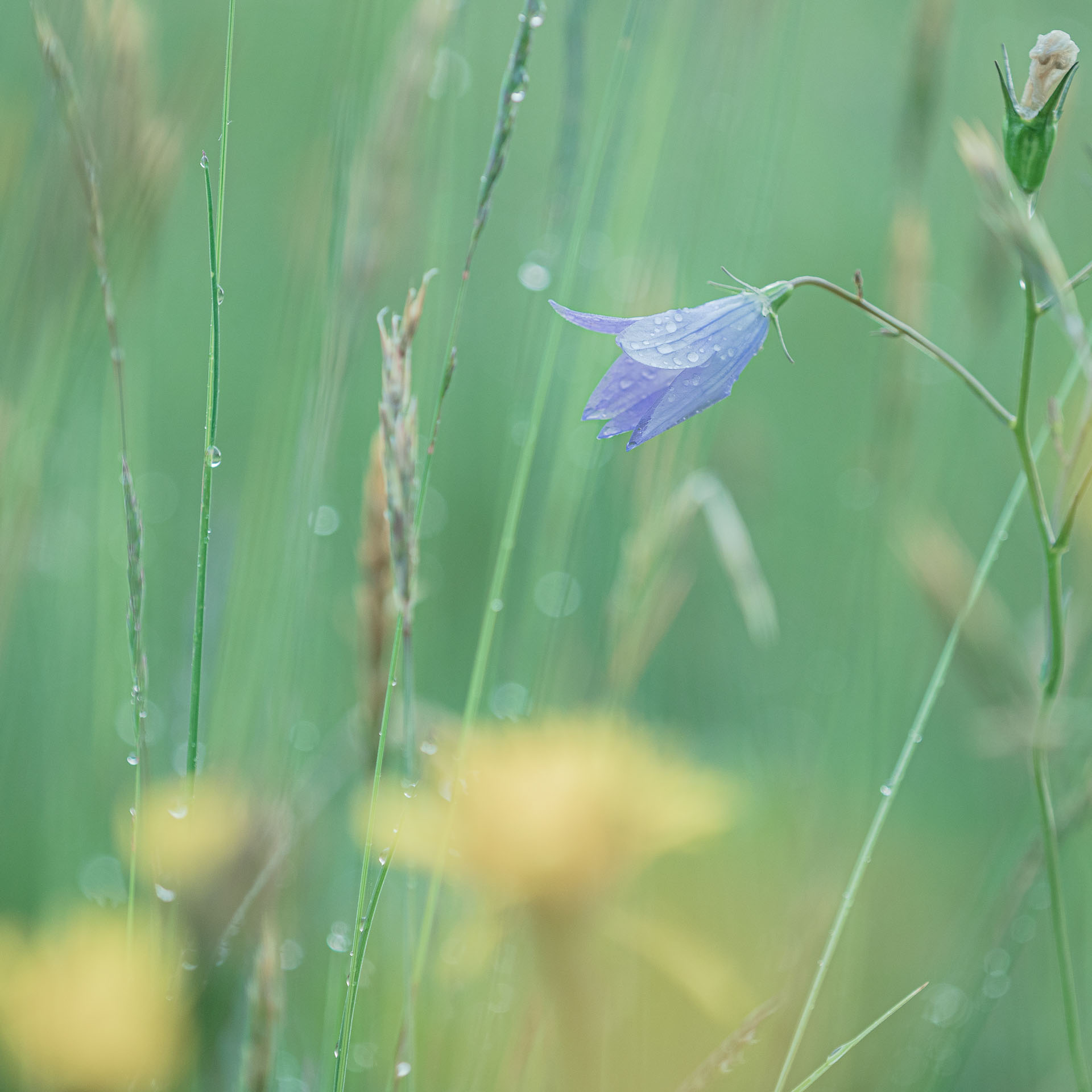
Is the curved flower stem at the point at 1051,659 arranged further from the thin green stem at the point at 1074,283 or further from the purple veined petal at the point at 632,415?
the purple veined petal at the point at 632,415

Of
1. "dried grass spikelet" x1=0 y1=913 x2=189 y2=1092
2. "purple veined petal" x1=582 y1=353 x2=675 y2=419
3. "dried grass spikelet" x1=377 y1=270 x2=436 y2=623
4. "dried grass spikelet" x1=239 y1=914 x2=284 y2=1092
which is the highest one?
"purple veined petal" x1=582 y1=353 x2=675 y2=419

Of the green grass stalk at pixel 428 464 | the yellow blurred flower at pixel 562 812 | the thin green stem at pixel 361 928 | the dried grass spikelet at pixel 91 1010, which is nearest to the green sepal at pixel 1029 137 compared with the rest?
the green grass stalk at pixel 428 464

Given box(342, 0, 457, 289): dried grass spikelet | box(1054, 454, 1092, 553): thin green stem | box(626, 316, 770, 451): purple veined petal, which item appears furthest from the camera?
box(342, 0, 457, 289): dried grass spikelet

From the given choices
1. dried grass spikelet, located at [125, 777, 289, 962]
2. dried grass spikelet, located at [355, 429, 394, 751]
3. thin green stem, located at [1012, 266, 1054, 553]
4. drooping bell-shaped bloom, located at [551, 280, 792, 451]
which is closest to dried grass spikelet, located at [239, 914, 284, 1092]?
dried grass spikelet, located at [125, 777, 289, 962]

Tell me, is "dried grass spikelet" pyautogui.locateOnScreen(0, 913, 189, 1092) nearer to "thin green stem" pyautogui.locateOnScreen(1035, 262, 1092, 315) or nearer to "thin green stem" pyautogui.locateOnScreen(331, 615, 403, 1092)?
"thin green stem" pyautogui.locateOnScreen(331, 615, 403, 1092)

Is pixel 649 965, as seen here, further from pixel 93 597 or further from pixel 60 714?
pixel 93 597

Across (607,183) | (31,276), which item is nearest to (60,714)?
(31,276)

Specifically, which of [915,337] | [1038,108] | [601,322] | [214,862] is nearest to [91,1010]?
[214,862]
